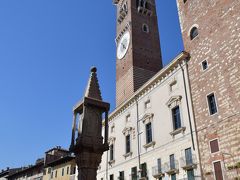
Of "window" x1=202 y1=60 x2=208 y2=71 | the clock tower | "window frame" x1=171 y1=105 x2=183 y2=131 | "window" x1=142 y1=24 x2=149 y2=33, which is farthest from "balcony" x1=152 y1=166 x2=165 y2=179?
"window" x1=142 y1=24 x2=149 y2=33

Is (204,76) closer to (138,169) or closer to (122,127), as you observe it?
(138,169)

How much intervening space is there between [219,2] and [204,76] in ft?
→ 17.8

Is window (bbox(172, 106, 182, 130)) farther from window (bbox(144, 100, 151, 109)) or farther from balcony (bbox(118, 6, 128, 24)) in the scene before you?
balcony (bbox(118, 6, 128, 24))

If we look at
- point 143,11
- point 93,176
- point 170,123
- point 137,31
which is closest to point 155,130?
point 170,123

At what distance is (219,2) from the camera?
1886 cm

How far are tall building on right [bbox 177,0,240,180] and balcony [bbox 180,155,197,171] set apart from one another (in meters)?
0.54

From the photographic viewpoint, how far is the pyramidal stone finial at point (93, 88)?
10.3m

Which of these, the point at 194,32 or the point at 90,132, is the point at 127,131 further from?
the point at 90,132

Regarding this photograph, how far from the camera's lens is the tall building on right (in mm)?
15141

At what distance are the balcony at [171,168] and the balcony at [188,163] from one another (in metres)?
0.60

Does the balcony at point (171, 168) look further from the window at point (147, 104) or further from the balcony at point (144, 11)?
the balcony at point (144, 11)

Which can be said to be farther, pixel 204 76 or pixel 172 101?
pixel 172 101

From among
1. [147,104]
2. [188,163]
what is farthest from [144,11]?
[188,163]

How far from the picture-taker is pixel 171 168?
18625 mm
